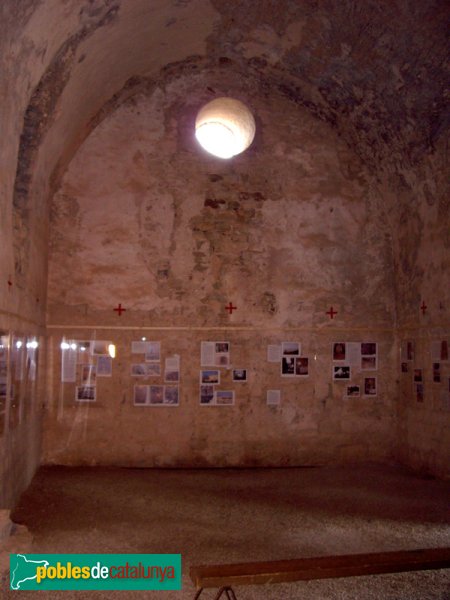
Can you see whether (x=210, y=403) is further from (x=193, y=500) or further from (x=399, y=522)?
(x=399, y=522)

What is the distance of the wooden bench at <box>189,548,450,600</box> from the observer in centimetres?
316

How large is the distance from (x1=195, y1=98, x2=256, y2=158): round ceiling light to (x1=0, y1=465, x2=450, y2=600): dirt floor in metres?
4.81

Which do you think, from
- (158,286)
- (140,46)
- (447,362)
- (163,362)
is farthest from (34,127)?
(447,362)

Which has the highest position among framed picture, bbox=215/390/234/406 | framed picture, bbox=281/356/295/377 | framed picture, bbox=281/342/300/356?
framed picture, bbox=281/342/300/356

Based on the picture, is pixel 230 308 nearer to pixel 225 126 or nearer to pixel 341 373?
pixel 341 373

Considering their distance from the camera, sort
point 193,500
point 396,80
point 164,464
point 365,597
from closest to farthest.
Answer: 1. point 365,597
2. point 193,500
3. point 396,80
4. point 164,464

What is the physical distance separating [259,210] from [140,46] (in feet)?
9.38

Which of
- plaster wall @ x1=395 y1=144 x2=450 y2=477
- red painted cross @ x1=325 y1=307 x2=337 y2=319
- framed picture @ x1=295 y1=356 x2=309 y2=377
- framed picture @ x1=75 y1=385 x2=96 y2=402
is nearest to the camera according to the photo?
plaster wall @ x1=395 y1=144 x2=450 y2=477

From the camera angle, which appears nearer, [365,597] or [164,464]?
[365,597]

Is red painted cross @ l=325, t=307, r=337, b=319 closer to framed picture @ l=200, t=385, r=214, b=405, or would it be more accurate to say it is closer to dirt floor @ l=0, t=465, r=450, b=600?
framed picture @ l=200, t=385, r=214, b=405

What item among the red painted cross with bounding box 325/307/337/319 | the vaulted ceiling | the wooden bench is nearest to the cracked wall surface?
the vaulted ceiling

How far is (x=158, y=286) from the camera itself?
8.62 meters
